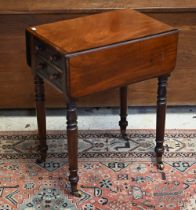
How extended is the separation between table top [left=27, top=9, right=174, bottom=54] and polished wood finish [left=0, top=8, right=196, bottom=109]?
1.03 feet

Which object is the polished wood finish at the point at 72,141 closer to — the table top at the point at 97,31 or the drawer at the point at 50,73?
the drawer at the point at 50,73

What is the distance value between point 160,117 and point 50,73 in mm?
560

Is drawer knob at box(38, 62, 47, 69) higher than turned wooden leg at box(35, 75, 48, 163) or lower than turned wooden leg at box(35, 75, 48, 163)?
higher

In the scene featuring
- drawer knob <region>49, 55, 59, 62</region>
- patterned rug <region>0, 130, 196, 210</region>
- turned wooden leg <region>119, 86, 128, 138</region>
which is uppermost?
drawer knob <region>49, 55, 59, 62</region>

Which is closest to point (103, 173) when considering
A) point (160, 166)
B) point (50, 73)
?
point (160, 166)

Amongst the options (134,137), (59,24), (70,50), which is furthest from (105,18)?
(134,137)

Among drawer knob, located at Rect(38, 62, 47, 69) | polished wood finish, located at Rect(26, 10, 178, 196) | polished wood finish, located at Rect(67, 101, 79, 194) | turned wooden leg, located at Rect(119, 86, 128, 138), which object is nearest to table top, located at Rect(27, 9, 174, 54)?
polished wood finish, located at Rect(26, 10, 178, 196)

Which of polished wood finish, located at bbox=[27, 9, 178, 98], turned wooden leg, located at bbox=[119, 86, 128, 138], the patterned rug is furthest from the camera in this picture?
turned wooden leg, located at bbox=[119, 86, 128, 138]

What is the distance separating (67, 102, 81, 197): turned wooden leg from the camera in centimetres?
184

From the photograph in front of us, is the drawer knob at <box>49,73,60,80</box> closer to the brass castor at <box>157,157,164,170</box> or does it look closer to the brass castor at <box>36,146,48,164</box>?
the brass castor at <box>36,146,48,164</box>

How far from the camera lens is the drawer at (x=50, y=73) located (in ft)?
5.84

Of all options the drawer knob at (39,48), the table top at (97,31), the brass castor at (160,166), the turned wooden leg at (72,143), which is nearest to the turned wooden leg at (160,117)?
the brass castor at (160,166)

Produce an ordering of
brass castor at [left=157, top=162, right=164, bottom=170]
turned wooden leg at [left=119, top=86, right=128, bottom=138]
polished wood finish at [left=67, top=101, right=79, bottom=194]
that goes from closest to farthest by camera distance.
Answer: polished wood finish at [left=67, top=101, right=79, bottom=194]
brass castor at [left=157, top=162, right=164, bottom=170]
turned wooden leg at [left=119, top=86, right=128, bottom=138]

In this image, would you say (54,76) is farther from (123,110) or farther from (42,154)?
(123,110)
